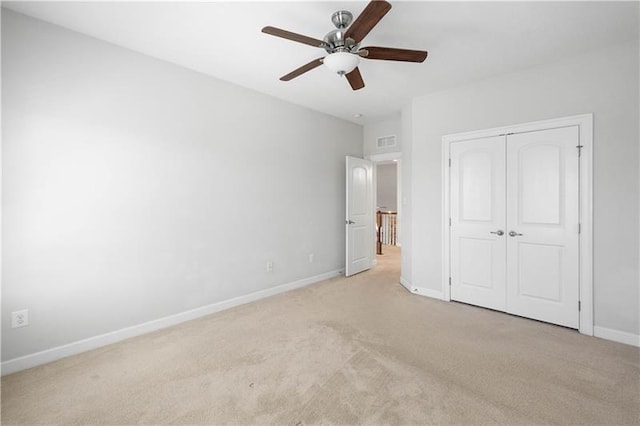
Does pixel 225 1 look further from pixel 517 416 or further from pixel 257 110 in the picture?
pixel 517 416

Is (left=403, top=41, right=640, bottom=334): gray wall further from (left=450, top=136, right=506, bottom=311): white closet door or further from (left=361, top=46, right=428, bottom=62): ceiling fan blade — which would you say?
(left=361, top=46, right=428, bottom=62): ceiling fan blade

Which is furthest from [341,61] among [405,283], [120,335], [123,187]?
[405,283]

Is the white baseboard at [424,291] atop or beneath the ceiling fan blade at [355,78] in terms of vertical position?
beneath

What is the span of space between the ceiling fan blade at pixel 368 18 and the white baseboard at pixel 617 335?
10.9ft

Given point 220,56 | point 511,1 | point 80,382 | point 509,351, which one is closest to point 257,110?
point 220,56

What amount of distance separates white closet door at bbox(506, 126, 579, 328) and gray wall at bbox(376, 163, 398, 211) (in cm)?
662

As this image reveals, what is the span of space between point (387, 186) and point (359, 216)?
5253 millimetres

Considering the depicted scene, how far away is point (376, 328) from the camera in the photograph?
2.98m

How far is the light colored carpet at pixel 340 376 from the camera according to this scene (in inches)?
70.3

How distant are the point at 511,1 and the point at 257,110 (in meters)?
2.74

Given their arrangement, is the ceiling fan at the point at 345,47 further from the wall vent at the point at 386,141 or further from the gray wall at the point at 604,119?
the wall vent at the point at 386,141

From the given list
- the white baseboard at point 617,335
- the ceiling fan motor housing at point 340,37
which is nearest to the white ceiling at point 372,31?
the ceiling fan motor housing at point 340,37

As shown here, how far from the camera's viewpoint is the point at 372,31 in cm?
248

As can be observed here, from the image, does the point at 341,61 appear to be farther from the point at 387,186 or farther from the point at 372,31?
the point at 387,186
